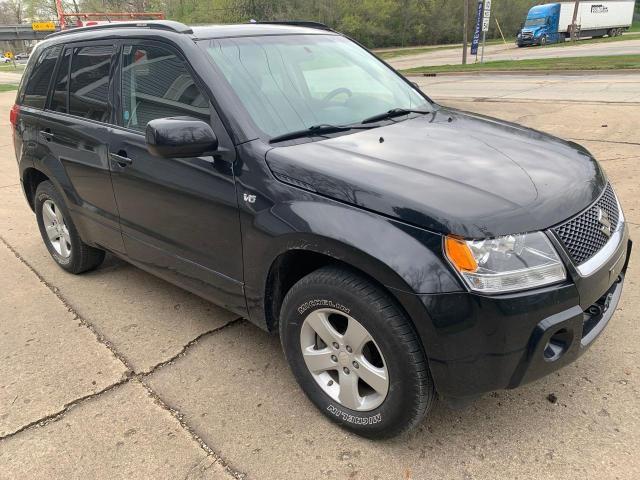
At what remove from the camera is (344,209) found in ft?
7.13

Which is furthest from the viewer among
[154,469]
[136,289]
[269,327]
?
[136,289]

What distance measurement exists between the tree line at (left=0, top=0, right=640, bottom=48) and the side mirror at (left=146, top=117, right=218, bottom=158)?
121ft

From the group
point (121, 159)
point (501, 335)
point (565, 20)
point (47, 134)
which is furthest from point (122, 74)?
point (565, 20)

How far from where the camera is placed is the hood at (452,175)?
6.60 ft

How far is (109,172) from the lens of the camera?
335 cm

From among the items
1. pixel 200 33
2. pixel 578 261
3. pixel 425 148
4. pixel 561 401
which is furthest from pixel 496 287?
pixel 200 33

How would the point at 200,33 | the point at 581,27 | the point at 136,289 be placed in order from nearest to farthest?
the point at 200,33 < the point at 136,289 < the point at 581,27

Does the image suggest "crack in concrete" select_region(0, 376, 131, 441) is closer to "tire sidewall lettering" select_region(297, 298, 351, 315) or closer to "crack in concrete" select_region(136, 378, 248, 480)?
"crack in concrete" select_region(136, 378, 248, 480)

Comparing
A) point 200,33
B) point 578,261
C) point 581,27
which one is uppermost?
point 200,33

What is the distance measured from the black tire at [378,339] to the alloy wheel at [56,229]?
102 inches

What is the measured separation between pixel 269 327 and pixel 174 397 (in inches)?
24.8

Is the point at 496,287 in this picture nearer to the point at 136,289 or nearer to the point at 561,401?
the point at 561,401

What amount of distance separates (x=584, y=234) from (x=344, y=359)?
113 centimetres

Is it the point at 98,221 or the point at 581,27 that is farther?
the point at 581,27
